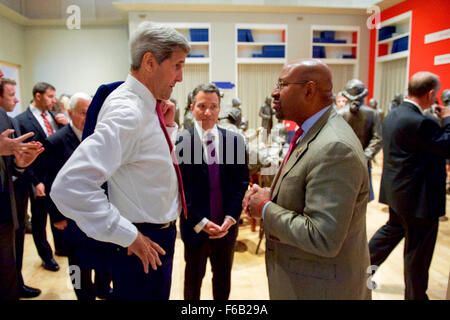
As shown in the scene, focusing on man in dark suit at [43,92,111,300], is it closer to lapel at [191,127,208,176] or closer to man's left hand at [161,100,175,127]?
lapel at [191,127,208,176]

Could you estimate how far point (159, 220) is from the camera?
1189 mm

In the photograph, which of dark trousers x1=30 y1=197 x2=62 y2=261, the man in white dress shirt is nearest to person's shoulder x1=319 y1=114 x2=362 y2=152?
the man in white dress shirt

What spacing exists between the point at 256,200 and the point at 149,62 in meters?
0.65

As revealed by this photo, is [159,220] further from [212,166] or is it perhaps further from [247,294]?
[247,294]

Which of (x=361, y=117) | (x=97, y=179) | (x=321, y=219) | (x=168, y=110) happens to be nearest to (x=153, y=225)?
(x=97, y=179)

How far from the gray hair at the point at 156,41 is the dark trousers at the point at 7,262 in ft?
4.80

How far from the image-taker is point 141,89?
1.12m

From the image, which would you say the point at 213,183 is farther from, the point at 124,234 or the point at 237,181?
the point at 124,234

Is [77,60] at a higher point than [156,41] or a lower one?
higher

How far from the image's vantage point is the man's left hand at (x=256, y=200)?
1269 mm

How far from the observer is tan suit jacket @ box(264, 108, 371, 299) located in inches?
41.6

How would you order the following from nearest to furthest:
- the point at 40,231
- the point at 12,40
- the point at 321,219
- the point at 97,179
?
the point at 97,179 < the point at 321,219 < the point at 12,40 < the point at 40,231
